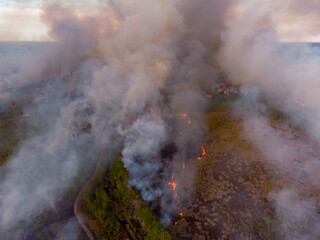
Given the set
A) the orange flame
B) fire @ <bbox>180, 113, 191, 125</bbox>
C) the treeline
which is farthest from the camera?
fire @ <bbox>180, 113, 191, 125</bbox>

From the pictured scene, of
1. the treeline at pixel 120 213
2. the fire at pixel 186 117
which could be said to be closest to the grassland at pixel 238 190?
the treeline at pixel 120 213

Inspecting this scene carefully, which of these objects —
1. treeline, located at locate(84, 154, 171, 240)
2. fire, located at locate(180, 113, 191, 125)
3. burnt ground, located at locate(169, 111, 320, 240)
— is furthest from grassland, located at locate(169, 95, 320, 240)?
fire, located at locate(180, 113, 191, 125)

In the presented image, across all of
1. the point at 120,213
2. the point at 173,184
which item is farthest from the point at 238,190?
the point at 120,213

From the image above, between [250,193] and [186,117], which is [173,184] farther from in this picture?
[186,117]

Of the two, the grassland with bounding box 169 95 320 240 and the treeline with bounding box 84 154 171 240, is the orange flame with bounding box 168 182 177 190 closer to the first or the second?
the grassland with bounding box 169 95 320 240

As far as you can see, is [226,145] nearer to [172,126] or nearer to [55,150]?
[172,126]

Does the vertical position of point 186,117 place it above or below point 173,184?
Result: above

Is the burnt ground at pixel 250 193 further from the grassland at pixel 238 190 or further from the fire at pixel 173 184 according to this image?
the fire at pixel 173 184
